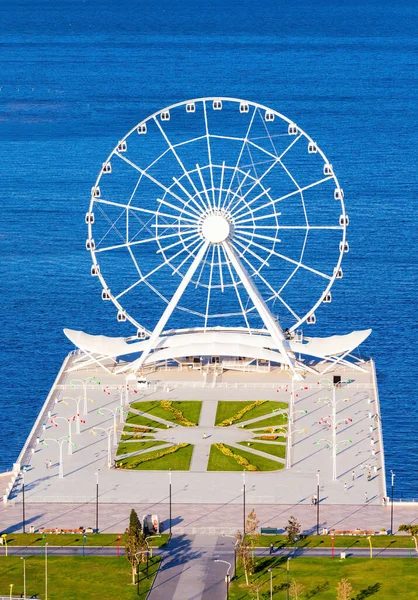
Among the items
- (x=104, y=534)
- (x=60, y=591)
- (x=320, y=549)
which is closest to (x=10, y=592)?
(x=60, y=591)

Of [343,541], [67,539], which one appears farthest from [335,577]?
[67,539]

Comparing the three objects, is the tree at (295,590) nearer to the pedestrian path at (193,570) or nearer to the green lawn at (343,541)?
the pedestrian path at (193,570)

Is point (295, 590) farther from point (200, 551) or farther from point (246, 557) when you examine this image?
point (200, 551)

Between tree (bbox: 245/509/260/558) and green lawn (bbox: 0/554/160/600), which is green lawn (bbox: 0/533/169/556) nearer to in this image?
green lawn (bbox: 0/554/160/600)

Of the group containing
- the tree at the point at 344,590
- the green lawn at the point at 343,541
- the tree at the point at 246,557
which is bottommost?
the tree at the point at 344,590

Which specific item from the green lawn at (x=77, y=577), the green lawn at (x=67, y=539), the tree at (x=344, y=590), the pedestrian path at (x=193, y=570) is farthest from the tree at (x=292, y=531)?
the green lawn at (x=77, y=577)

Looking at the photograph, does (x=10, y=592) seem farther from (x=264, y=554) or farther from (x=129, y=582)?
(x=264, y=554)

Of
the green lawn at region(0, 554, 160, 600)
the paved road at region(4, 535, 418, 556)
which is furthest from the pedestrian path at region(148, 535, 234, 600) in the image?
the green lawn at region(0, 554, 160, 600)
